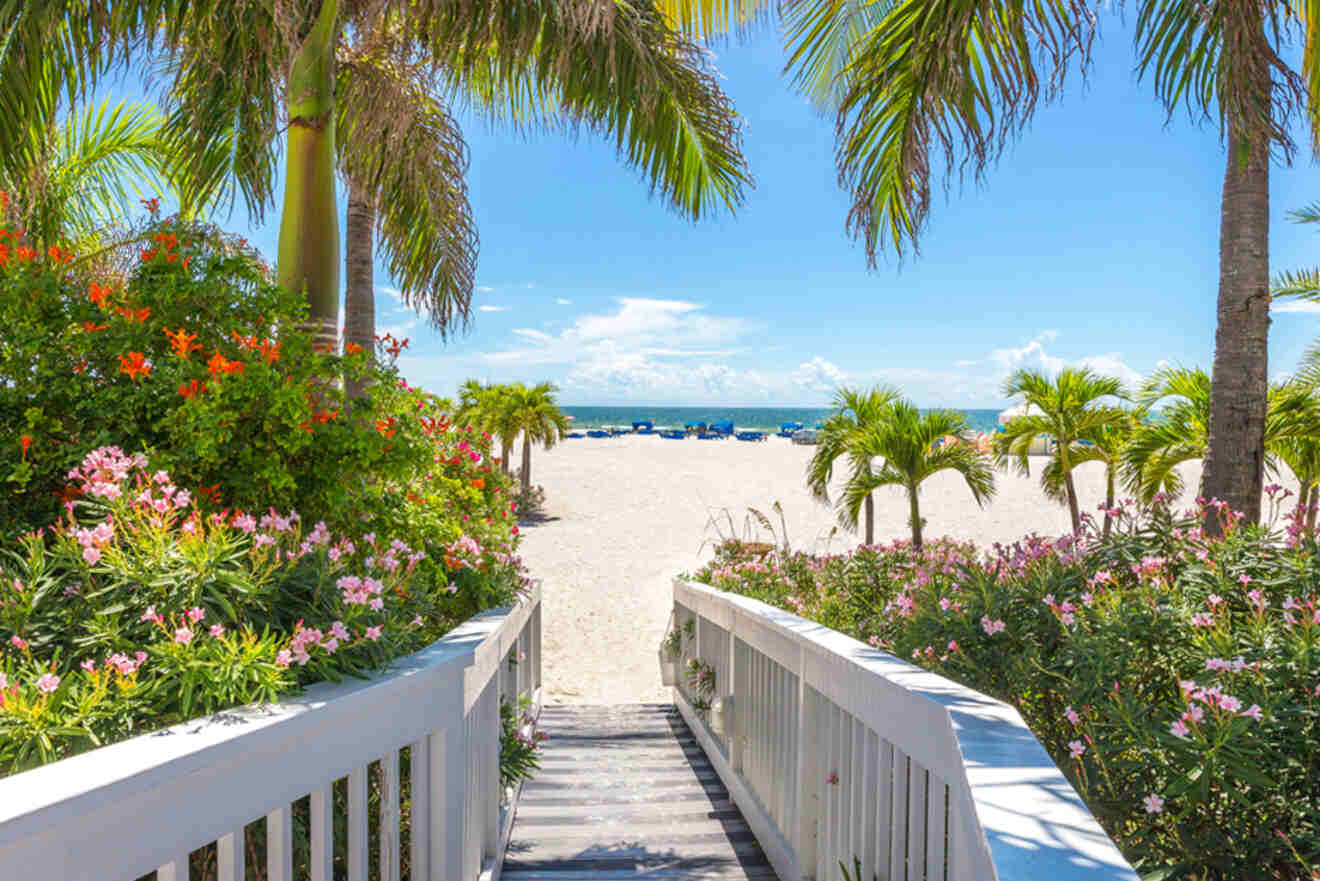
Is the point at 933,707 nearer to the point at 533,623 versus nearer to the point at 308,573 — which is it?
the point at 308,573

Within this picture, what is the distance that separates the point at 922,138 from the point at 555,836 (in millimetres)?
3771

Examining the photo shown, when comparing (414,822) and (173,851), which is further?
(414,822)

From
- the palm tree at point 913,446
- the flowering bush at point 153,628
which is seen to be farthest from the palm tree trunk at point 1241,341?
the palm tree at point 913,446

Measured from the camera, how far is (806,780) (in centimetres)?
275

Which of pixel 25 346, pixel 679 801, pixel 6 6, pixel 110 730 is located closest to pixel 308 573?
pixel 110 730

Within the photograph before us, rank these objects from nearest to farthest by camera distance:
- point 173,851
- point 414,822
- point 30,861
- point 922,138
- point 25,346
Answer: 1. point 30,861
2. point 173,851
3. point 414,822
4. point 25,346
5. point 922,138

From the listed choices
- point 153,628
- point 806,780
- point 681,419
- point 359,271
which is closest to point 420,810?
point 153,628

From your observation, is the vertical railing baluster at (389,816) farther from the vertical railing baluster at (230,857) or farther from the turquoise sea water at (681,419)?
the turquoise sea water at (681,419)

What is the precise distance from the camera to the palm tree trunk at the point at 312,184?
3803 millimetres

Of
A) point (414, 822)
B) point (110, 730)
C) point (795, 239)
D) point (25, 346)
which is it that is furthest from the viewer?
point (795, 239)

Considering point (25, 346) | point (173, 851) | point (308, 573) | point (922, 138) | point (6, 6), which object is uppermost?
point (6, 6)

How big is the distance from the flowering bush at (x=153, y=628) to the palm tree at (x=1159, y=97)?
128 inches

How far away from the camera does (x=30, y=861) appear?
967mm

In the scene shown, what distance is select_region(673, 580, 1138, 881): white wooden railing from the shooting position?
A: 117 cm
